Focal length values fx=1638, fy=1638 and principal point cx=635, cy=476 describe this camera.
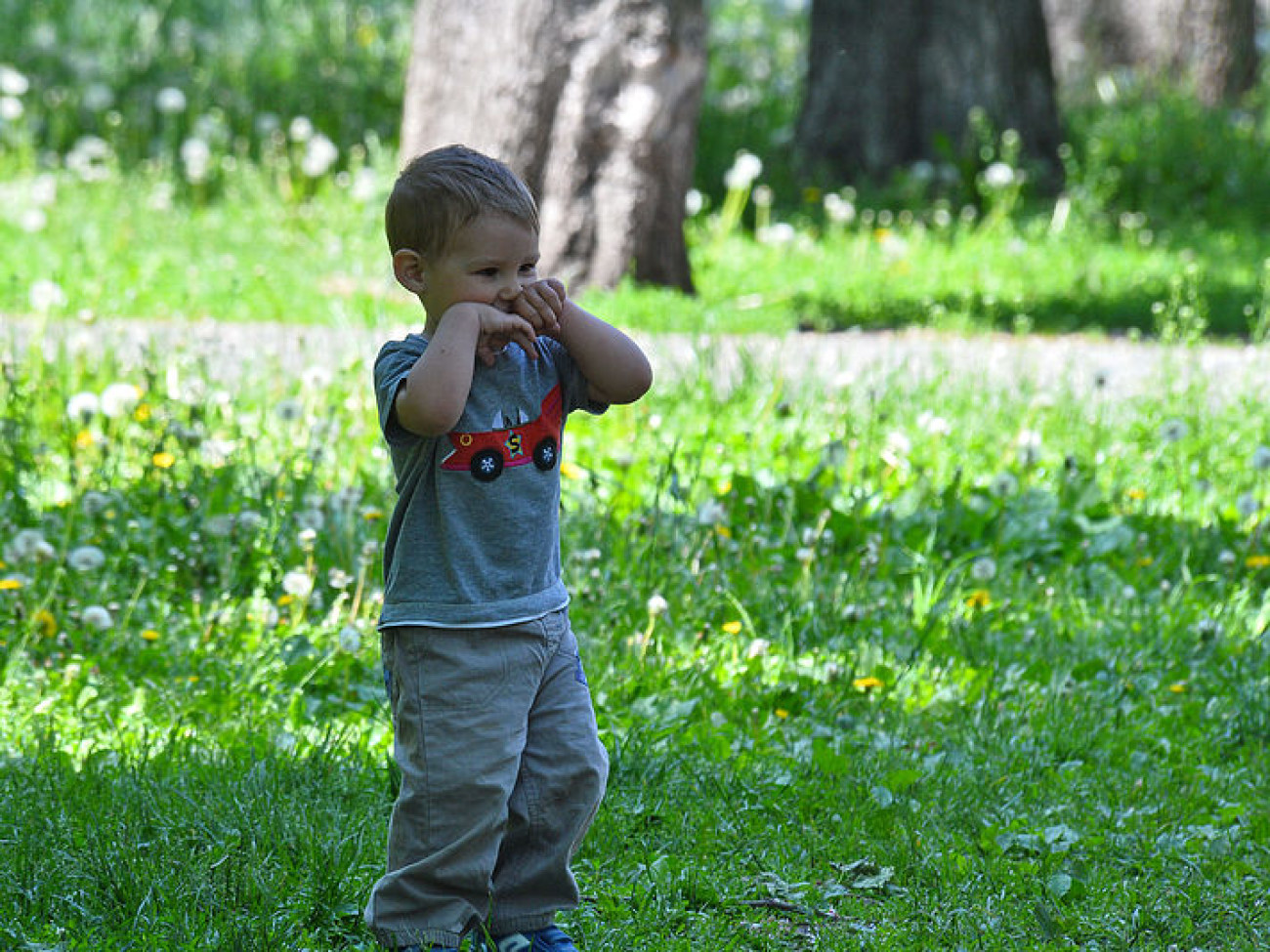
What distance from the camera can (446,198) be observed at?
2354 millimetres

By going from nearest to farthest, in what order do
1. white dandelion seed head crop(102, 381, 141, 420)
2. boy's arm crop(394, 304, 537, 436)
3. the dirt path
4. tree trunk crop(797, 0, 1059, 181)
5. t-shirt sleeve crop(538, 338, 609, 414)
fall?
boy's arm crop(394, 304, 537, 436), t-shirt sleeve crop(538, 338, 609, 414), white dandelion seed head crop(102, 381, 141, 420), the dirt path, tree trunk crop(797, 0, 1059, 181)

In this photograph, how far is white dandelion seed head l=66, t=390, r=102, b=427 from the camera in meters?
4.32

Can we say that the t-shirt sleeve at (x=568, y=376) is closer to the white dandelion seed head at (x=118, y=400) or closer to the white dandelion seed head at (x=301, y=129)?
the white dandelion seed head at (x=118, y=400)

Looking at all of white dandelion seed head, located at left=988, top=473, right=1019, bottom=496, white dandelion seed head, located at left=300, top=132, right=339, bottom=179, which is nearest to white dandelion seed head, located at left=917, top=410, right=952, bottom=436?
white dandelion seed head, located at left=988, top=473, right=1019, bottom=496

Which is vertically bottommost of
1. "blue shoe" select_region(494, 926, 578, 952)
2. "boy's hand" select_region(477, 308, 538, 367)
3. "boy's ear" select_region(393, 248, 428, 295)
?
"blue shoe" select_region(494, 926, 578, 952)

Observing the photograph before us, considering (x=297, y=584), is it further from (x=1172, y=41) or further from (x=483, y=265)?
(x=1172, y=41)

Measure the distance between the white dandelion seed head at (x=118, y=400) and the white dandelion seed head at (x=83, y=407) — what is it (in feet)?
0.11

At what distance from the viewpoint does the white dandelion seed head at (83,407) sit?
4.32m

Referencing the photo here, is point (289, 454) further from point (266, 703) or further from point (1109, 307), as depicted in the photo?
point (1109, 307)

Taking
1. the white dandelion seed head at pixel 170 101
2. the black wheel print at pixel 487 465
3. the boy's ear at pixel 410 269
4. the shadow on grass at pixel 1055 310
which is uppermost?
the white dandelion seed head at pixel 170 101

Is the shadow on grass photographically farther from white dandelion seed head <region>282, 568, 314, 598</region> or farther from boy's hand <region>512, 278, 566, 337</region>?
boy's hand <region>512, 278, 566, 337</region>

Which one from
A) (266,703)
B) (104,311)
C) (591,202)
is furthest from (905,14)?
(266,703)

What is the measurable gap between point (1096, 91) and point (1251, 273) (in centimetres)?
428

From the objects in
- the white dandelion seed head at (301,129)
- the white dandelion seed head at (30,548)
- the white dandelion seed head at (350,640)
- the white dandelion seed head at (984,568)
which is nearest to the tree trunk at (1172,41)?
the white dandelion seed head at (301,129)
